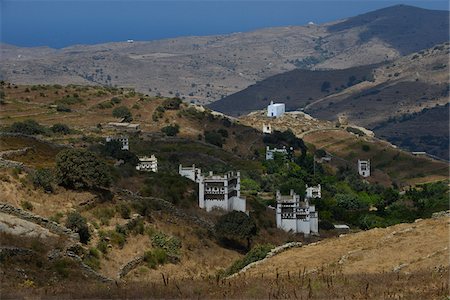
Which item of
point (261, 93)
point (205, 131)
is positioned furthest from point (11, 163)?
point (261, 93)

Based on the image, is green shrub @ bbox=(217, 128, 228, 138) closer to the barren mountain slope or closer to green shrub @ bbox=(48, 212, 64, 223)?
the barren mountain slope

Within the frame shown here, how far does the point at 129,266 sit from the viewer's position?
81.3ft

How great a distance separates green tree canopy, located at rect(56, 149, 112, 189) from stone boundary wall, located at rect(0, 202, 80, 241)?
5.14m

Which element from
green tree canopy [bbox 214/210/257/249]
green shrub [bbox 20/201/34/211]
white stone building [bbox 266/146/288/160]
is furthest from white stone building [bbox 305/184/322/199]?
green shrub [bbox 20/201/34/211]

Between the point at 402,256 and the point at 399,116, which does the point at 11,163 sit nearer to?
the point at 402,256

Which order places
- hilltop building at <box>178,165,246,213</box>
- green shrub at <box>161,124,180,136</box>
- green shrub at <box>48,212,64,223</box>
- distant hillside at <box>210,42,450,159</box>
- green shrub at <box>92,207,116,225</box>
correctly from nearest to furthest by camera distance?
1. green shrub at <box>48,212,64,223</box>
2. green shrub at <box>92,207,116,225</box>
3. hilltop building at <box>178,165,246,213</box>
4. green shrub at <box>161,124,180,136</box>
5. distant hillside at <box>210,42,450,159</box>

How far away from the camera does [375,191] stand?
65375 millimetres

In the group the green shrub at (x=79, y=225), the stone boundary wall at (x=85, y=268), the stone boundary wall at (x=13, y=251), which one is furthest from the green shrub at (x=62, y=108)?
the stone boundary wall at (x=13, y=251)

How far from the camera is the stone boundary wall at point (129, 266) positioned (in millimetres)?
24034

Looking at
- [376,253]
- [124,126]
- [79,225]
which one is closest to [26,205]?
[79,225]

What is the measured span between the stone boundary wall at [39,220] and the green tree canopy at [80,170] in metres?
5.14

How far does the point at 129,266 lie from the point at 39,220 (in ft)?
11.3

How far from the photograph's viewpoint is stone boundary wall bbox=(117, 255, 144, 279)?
24034 mm

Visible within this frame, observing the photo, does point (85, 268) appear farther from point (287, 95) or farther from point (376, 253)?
point (287, 95)
